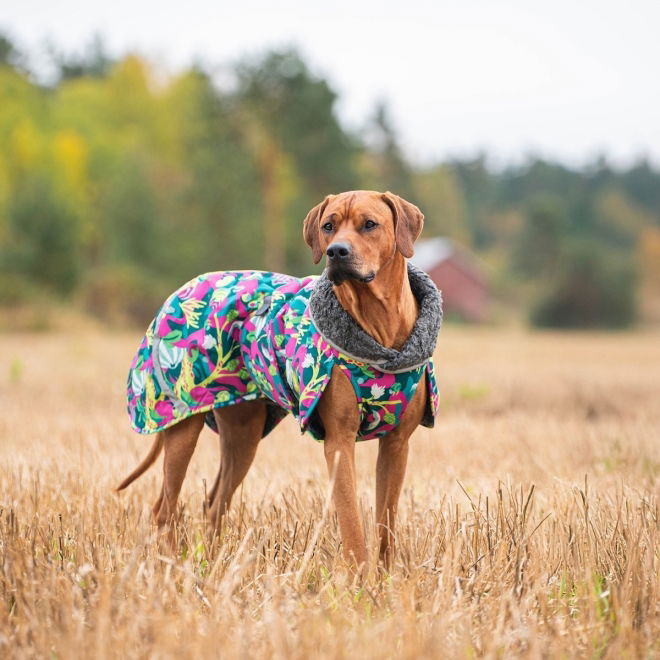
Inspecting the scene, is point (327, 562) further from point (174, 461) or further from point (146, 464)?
point (146, 464)

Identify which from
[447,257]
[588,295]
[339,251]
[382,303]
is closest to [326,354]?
[382,303]

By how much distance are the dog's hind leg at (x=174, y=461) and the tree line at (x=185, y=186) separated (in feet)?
77.0

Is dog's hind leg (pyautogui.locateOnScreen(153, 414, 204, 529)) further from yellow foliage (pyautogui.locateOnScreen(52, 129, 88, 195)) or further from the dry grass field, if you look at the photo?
yellow foliage (pyautogui.locateOnScreen(52, 129, 88, 195))

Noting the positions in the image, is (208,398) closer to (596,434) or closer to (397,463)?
(397,463)

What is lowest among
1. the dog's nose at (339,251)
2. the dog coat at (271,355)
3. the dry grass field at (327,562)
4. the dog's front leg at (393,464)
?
the dry grass field at (327,562)

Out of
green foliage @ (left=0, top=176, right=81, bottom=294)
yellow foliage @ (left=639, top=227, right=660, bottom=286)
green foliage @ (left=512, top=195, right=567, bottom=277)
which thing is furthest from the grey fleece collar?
yellow foliage @ (left=639, top=227, right=660, bottom=286)

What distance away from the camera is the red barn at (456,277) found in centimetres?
5675

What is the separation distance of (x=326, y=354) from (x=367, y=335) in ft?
0.70

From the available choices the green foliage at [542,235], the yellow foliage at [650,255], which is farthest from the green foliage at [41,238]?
the yellow foliage at [650,255]

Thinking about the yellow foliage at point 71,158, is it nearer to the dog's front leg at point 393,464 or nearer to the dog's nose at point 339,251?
the dog's front leg at point 393,464

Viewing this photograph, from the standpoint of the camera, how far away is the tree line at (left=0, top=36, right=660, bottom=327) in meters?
30.2

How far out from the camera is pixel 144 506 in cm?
455

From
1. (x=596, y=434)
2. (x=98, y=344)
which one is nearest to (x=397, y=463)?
(x=596, y=434)

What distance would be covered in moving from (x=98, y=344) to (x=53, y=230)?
416 inches
